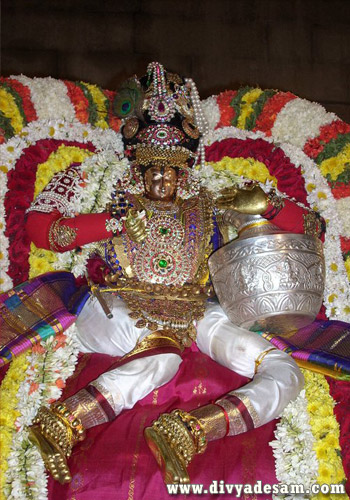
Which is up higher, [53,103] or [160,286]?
[53,103]

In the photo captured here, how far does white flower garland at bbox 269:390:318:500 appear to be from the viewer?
2.52 meters

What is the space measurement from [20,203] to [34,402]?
113cm

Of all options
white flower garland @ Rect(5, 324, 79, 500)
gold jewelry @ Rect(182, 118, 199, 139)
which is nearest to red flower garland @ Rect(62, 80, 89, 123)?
gold jewelry @ Rect(182, 118, 199, 139)

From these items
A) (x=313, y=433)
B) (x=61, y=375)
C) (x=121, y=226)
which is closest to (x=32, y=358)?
(x=61, y=375)

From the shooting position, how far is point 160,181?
336 centimetres

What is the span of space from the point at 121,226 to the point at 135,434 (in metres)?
1.10

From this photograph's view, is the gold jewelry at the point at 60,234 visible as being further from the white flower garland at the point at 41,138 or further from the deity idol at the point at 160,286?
the white flower garland at the point at 41,138

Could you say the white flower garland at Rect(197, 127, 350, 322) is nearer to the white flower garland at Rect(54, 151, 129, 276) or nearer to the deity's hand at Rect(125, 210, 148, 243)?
the white flower garland at Rect(54, 151, 129, 276)

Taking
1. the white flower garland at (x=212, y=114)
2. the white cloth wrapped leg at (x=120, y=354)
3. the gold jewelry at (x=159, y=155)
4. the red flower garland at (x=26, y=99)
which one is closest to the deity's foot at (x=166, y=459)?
the white cloth wrapped leg at (x=120, y=354)

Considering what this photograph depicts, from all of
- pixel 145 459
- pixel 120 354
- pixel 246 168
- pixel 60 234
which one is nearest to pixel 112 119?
pixel 246 168

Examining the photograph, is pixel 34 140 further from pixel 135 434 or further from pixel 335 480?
pixel 335 480

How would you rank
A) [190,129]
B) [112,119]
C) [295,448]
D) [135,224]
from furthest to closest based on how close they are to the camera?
1. [112,119]
2. [190,129]
3. [135,224]
4. [295,448]

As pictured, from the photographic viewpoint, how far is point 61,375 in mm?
2863

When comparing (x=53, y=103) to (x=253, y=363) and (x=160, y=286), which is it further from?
(x=253, y=363)
